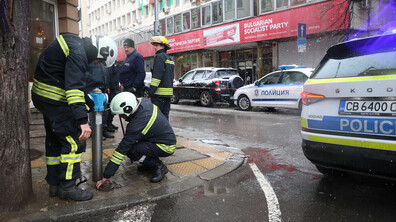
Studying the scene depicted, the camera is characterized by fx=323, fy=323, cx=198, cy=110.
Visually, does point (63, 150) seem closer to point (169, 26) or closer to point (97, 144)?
point (97, 144)

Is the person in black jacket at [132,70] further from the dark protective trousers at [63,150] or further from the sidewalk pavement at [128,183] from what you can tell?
the dark protective trousers at [63,150]

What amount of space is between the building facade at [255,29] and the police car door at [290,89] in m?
2.39

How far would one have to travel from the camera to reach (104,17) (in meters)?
50.8

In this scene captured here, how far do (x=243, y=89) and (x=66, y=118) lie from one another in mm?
10017

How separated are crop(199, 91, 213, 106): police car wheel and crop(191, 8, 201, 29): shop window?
1358cm

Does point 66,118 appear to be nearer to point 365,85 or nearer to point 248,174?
point 248,174

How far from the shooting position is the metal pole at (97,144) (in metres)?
3.73

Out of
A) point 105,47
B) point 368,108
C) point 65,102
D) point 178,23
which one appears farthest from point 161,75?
point 178,23

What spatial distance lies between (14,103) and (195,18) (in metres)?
25.5

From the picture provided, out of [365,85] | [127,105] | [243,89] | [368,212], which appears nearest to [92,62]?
[127,105]

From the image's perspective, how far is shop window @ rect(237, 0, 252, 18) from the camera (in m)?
21.9

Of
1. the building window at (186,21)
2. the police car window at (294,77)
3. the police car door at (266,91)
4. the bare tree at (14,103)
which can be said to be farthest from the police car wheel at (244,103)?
the building window at (186,21)

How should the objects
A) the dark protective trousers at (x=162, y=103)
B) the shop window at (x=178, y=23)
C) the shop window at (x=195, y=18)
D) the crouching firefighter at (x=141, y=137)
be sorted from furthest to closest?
the shop window at (x=178, y=23) → the shop window at (x=195, y=18) → the dark protective trousers at (x=162, y=103) → the crouching firefighter at (x=141, y=137)

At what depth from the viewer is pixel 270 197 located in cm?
346
